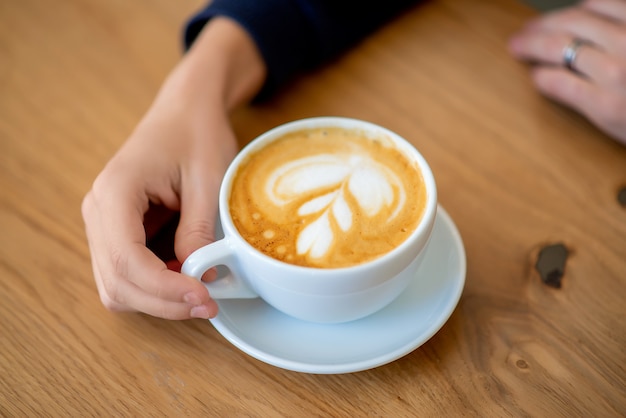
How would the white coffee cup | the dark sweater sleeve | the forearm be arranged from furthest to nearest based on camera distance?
the dark sweater sleeve, the forearm, the white coffee cup

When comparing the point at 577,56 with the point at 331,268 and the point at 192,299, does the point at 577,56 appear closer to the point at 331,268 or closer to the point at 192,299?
the point at 331,268

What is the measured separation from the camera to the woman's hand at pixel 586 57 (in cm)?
91

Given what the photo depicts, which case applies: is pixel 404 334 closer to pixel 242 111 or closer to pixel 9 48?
pixel 242 111

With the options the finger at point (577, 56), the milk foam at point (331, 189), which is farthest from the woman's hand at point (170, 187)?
the finger at point (577, 56)

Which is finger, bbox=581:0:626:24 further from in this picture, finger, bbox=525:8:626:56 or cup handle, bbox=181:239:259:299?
cup handle, bbox=181:239:259:299

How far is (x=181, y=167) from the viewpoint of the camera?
0.77 m

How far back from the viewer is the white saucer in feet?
2.10

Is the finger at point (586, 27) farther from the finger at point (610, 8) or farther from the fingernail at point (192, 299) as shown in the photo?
the fingernail at point (192, 299)

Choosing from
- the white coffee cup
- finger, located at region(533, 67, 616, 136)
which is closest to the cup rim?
the white coffee cup

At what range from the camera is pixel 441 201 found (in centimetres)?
85

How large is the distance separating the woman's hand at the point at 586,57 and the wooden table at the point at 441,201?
3 centimetres

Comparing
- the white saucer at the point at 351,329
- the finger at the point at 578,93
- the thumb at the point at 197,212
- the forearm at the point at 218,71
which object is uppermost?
the forearm at the point at 218,71

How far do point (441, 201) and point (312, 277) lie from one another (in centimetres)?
32

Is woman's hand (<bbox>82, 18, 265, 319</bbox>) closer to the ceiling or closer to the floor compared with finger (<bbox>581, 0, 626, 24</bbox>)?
closer to the ceiling
